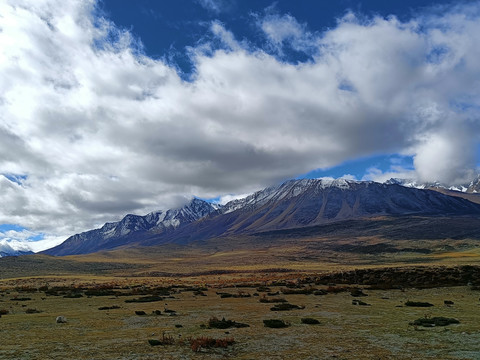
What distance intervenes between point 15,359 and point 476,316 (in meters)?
22.6

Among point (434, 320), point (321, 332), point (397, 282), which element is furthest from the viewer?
point (397, 282)

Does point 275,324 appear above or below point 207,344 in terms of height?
below

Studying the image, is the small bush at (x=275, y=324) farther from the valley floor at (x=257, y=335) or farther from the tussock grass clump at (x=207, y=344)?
the tussock grass clump at (x=207, y=344)

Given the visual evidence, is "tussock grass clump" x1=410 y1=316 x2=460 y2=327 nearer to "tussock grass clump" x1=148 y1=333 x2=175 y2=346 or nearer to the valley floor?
the valley floor

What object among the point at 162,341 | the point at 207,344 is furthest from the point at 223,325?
the point at 207,344

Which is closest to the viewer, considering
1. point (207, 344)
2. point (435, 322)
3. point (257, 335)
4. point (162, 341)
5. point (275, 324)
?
point (207, 344)

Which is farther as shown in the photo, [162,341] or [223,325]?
[223,325]

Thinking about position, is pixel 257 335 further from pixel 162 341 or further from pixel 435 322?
pixel 435 322

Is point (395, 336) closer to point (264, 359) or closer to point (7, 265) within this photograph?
point (264, 359)

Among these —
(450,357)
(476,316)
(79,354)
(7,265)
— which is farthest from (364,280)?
(7,265)

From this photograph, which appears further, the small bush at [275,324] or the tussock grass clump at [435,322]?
the small bush at [275,324]

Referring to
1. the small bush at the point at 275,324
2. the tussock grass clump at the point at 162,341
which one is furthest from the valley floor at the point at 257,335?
the small bush at the point at 275,324

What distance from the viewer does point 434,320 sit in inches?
730

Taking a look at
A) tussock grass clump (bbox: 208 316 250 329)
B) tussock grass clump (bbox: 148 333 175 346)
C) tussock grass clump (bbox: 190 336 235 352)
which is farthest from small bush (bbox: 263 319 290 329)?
tussock grass clump (bbox: 148 333 175 346)
